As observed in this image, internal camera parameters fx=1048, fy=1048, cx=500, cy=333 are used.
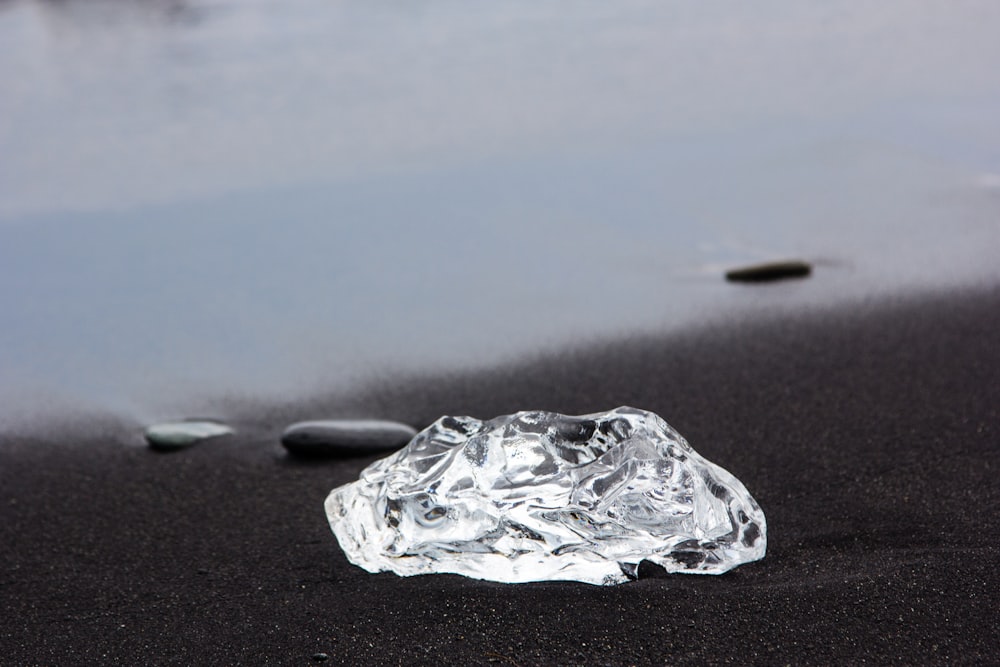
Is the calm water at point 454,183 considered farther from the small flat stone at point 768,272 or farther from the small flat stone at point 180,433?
the small flat stone at point 180,433

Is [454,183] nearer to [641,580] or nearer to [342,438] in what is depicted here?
[342,438]

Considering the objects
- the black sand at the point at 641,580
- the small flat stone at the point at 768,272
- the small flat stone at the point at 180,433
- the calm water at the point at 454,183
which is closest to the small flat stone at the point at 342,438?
the black sand at the point at 641,580

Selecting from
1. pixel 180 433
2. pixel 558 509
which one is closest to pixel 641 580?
pixel 558 509

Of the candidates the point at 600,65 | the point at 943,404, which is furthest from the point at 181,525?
the point at 600,65

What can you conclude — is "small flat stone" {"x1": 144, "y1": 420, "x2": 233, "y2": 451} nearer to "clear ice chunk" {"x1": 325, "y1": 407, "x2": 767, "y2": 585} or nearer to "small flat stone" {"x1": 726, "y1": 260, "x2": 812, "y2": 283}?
"clear ice chunk" {"x1": 325, "y1": 407, "x2": 767, "y2": 585}

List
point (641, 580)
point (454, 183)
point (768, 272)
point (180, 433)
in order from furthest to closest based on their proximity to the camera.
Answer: point (454, 183), point (768, 272), point (180, 433), point (641, 580)

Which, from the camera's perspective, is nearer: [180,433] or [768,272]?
[180,433]
